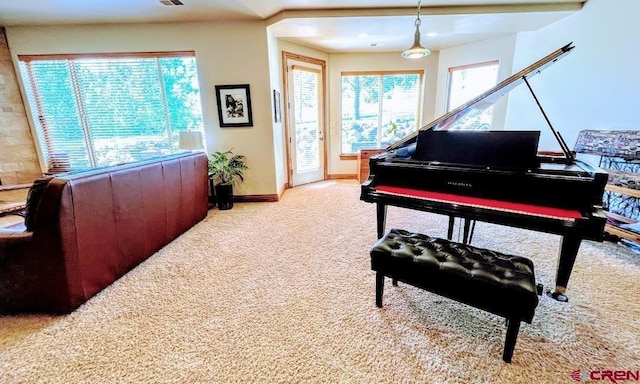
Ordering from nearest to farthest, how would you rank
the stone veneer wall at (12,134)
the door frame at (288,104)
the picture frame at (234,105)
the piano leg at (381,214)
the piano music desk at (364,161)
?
the piano leg at (381,214), the stone veneer wall at (12,134), the picture frame at (234,105), the door frame at (288,104), the piano music desk at (364,161)

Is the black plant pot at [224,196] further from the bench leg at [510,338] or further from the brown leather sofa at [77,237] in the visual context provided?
the bench leg at [510,338]

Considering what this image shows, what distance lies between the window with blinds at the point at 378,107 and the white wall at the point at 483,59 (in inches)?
16.2

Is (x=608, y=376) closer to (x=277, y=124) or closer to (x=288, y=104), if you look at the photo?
(x=277, y=124)

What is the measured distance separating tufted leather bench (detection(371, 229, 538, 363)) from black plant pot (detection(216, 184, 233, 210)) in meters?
2.90

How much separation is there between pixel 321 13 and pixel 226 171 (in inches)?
99.7

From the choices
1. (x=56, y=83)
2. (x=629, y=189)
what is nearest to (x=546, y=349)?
(x=629, y=189)

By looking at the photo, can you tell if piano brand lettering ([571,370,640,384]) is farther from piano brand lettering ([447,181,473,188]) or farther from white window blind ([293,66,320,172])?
white window blind ([293,66,320,172])

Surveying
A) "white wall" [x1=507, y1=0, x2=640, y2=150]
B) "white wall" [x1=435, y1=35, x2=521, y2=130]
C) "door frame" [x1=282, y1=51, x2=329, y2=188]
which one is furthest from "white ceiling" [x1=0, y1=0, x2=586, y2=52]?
"door frame" [x1=282, y1=51, x2=329, y2=188]

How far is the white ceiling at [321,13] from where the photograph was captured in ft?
10.4

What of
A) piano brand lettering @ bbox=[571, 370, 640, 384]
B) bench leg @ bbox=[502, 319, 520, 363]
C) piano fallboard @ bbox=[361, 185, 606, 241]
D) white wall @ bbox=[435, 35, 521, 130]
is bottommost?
piano brand lettering @ bbox=[571, 370, 640, 384]

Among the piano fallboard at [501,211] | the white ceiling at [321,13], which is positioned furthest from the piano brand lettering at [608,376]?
the white ceiling at [321,13]

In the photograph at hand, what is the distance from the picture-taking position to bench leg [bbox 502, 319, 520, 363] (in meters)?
1.31

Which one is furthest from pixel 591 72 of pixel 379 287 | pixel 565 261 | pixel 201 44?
pixel 201 44

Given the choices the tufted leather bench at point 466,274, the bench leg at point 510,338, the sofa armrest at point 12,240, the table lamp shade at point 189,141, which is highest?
the table lamp shade at point 189,141
